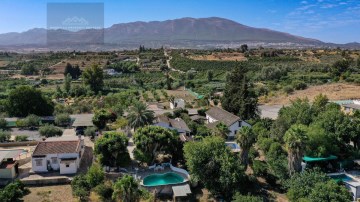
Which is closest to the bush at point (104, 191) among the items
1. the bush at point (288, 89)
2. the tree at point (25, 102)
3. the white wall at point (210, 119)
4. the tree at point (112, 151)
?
the tree at point (112, 151)

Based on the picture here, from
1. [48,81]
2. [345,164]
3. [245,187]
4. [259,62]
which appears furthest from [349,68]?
[48,81]

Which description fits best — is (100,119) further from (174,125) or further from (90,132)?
(174,125)

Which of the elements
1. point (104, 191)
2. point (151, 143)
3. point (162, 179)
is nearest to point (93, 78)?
point (151, 143)

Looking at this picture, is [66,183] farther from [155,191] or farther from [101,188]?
[155,191]

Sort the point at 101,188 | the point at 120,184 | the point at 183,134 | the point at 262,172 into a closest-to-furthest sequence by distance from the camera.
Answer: the point at 120,184, the point at 101,188, the point at 262,172, the point at 183,134

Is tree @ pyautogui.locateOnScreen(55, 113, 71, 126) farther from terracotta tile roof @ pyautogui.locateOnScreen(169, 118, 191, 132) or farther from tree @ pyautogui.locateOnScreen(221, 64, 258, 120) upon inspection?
tree @ pyautogui.locateOnScreen(221, 64, 258, 120)

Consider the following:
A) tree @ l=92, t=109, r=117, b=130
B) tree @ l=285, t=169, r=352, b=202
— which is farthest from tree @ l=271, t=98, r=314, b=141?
tree @ l=92, t=109, r=117, b=130
